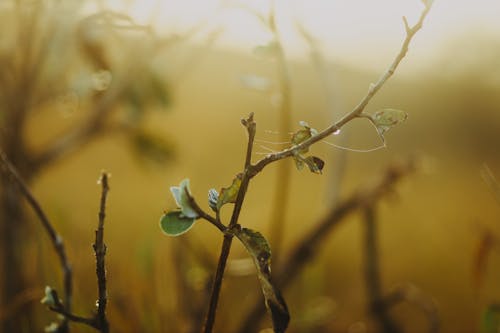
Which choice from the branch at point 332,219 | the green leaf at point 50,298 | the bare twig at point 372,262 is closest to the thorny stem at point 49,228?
the green leaf at point 50,298

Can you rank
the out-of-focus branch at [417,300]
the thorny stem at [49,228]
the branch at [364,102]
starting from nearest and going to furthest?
the branch at [364,102], the thorny stem at [49,228], the out-of-focus branch at [417,300]

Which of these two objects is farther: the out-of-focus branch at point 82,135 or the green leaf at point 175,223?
the out-of-focus branch at point 82,135

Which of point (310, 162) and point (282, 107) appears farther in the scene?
point (282, 107)

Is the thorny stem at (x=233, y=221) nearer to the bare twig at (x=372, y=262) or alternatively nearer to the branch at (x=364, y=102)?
the branch at (x=364, y=102)

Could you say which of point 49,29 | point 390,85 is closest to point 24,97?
point 49,29

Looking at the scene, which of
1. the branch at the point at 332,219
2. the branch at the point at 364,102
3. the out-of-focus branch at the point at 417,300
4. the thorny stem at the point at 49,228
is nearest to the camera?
the branch at the point at 364,102

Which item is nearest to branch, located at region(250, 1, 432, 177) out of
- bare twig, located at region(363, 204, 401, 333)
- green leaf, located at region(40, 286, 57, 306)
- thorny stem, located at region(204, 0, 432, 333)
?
thorny stem, located at region(204, 0, 432, 333)

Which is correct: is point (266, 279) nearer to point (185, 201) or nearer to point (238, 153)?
point (185, 201)

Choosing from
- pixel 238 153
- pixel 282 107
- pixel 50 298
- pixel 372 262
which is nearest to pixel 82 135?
pixel 282 107
